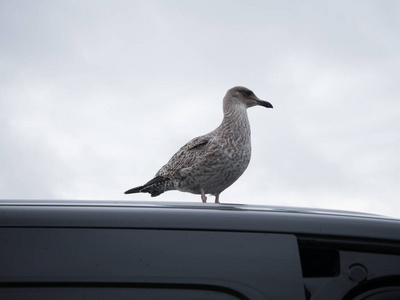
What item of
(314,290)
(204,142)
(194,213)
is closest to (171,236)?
(194,213)

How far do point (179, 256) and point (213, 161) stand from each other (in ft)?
24.3

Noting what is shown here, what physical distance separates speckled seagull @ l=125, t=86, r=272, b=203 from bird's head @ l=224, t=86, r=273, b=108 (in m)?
0.03

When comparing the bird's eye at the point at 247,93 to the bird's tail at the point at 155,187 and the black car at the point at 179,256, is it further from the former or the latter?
the black car at the point at 179,256

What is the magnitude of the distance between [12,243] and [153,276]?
47cm

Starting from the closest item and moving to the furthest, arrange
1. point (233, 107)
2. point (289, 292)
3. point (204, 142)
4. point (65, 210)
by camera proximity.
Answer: point (289, 292) < point (65, 210) < point (204, 142) < point (233, 107)

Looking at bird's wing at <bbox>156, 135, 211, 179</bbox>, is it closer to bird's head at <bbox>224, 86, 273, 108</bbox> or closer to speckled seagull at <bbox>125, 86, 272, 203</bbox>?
speckled seagull at <bbox>125, 86, 272, 203</bbox>

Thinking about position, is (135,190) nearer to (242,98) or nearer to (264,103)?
(242,98)

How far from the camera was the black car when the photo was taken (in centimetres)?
176

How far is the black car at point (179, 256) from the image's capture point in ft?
5.79

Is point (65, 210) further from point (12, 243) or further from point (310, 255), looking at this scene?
point (310, 255)

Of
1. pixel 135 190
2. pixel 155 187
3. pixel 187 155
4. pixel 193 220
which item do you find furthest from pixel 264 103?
pixel 193 220

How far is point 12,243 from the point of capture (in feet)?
5.91

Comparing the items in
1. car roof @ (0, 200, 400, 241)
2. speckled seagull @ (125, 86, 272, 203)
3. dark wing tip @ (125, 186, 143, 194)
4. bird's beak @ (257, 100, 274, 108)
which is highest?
bird's beak @ (257, 100, 274, 108)

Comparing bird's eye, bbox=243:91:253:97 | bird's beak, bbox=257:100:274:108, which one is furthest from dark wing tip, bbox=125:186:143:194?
bird's beak, bbox=257:100:274:108
